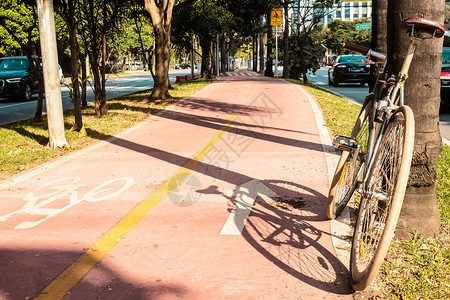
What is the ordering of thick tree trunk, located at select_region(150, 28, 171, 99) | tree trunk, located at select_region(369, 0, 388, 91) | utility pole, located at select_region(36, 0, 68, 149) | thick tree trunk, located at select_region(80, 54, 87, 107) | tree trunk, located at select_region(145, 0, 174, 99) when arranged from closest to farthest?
tree trunk, located at select_region(369, 0, 388, 91) → utility pole, located at select_region(36, 0, 68, 149) → thick tree trunk, located at select_region(80, 54, 87, 107) → tree trunk, located at select_region(145, 0, 174, 99) → thick tree trunk, located at select_region(150, 28, 171, 99)

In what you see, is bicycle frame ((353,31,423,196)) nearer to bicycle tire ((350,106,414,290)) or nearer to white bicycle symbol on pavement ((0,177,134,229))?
bicycle tire ((350,106,414,290))

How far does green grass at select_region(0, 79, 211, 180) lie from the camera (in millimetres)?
8047

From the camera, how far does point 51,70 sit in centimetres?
880

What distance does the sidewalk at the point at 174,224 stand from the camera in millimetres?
3445

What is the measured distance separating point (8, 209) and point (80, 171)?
5.90ft

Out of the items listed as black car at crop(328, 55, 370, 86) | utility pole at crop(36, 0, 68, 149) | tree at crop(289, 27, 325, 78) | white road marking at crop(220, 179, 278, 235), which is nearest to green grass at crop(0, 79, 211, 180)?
utility pole at crop(36, 0, 68, 149)

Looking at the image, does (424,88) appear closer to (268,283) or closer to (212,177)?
(268,283)

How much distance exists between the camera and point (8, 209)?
5348mm

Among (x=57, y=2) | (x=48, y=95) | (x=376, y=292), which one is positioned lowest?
(x=376, y=292)

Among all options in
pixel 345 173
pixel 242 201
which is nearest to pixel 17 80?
pixel 242 201

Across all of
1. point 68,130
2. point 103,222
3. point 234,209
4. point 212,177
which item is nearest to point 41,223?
point 103,222

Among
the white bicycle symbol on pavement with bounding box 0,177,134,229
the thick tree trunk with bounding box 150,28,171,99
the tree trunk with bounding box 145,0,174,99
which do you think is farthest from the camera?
the thick tree trunk with bounding box 150,28,171,99

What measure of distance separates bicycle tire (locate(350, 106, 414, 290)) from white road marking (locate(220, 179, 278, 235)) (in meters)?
1.43

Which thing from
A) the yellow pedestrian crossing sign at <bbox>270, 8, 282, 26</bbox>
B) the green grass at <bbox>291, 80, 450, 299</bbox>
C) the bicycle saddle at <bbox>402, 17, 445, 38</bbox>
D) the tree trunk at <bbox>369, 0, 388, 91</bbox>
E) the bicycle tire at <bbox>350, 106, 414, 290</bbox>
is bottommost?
the green grass at <bbox>291, 80, 450, 299</bbox>
